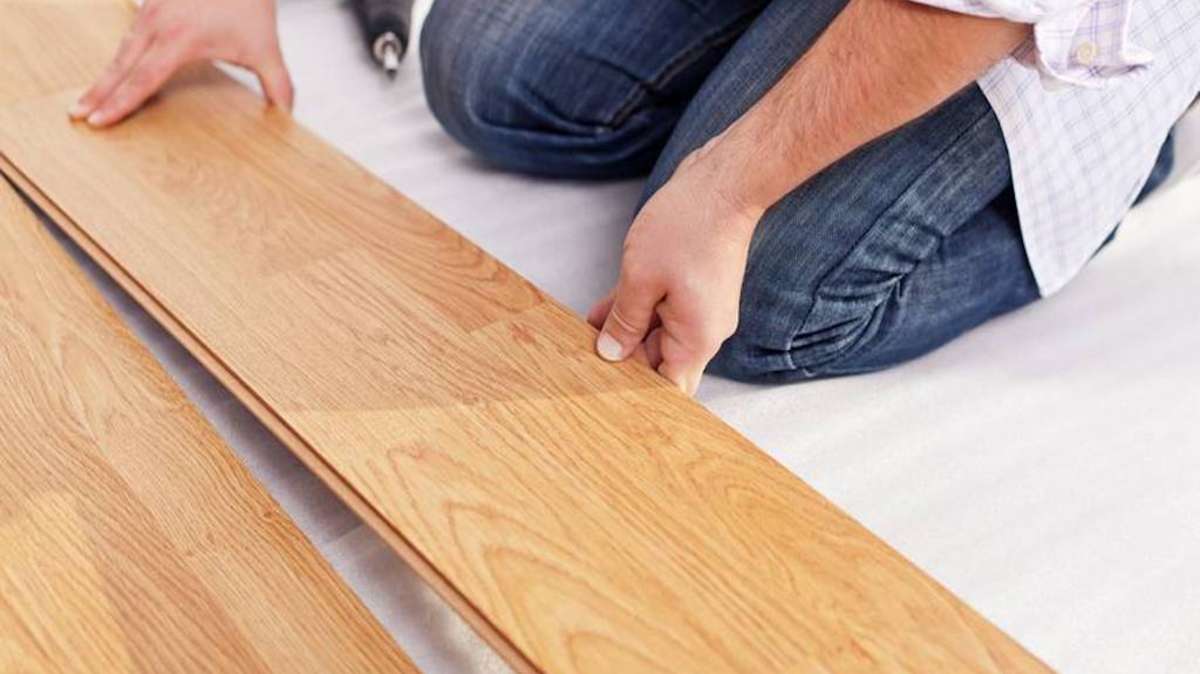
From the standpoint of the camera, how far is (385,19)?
203 centimetres

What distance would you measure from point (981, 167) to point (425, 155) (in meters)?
0.80

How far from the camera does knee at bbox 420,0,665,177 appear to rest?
168cm

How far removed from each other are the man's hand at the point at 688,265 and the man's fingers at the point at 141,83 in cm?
78

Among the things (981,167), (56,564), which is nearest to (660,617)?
(56,564)

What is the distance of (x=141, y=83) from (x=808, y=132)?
0.93 metres

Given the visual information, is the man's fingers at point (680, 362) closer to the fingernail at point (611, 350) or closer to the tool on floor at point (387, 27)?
the fingernail at point (611, 350)

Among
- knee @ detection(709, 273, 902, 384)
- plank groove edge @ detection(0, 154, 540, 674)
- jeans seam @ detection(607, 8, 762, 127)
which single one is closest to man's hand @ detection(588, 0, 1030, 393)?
knee @ detection(709, 273, 902, 384)

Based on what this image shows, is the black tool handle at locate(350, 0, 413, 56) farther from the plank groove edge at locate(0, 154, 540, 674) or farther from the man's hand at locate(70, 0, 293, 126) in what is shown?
the plank groove edge at locate(0, 154, 540, 674)

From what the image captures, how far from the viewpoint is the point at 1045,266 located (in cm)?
144

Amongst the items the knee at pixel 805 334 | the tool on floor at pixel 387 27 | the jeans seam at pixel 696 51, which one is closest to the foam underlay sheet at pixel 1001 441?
the knee at pixel 805 334

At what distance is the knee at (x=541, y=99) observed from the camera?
5.52 ft

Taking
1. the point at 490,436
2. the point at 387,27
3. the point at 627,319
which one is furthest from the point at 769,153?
the point at 387,27

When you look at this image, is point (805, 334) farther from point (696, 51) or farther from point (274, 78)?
point (274, 78)

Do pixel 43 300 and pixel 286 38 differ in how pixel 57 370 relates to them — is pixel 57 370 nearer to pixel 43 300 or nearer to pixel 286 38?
pixel 43 300
